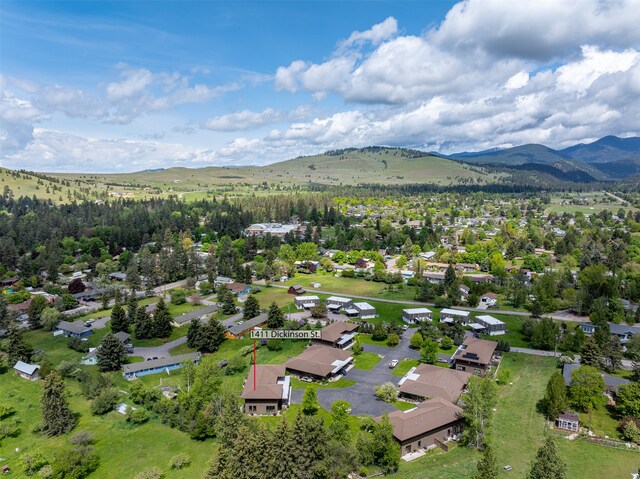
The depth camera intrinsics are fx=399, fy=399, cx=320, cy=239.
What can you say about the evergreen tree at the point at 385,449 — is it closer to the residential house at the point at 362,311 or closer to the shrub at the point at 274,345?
the shrub at the point at 274,345

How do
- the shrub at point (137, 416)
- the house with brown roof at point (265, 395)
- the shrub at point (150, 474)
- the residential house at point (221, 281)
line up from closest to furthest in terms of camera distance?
the shrub at point (150, 474)
the shrub at point (137, 416)
the house with brown roof at point (265, 395)
the residential house at point (221, 281)

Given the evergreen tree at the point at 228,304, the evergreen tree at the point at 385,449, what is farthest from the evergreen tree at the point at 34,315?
the evergreen tree at the point at 385,449

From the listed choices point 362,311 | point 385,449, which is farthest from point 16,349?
point 362,311

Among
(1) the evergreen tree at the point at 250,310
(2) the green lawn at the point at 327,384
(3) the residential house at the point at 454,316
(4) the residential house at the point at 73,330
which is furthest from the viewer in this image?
(1) the evergreen tree at the point at 250,310

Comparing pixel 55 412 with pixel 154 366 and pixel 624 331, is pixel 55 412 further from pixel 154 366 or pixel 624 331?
pixel 624 331

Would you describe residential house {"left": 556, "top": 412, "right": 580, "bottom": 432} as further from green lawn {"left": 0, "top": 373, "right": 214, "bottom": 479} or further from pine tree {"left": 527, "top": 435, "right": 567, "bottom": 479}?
green lawn {"left": 0, "top": 373, "right": 214, "bottom": 479}

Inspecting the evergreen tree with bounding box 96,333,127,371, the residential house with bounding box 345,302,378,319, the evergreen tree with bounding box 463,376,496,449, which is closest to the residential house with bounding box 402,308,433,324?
the residential house with bounding box 345,302,378,319
